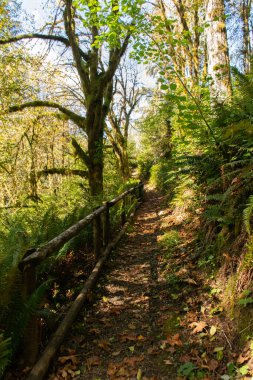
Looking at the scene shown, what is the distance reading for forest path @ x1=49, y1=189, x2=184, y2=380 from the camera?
2574mm

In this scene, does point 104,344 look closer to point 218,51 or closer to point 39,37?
point 218,51

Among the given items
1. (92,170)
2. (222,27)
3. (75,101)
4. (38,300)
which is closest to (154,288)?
(38,300)

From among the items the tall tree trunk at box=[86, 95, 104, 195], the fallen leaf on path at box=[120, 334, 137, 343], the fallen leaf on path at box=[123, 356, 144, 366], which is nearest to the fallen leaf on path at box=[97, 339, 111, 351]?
the fallen leaf on path at box=[120, 334, 137, 343]

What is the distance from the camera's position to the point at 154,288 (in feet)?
13.2

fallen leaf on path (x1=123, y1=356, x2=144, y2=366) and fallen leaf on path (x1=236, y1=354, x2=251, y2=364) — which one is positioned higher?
fallen leaf on path (x1=236, y1=354, x2=251, y2=364)

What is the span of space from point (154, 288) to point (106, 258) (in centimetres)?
146

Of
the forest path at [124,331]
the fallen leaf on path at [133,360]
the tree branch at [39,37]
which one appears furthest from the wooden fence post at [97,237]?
the tree branch at [39,37]

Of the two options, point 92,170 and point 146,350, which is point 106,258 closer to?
point 146,350

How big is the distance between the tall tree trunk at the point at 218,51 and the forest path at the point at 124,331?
139 inches

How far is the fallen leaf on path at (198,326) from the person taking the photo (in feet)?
9.20

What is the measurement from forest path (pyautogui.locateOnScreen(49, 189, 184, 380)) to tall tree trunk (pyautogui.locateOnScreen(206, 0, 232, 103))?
3.52m

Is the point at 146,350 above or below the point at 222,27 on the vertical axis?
below

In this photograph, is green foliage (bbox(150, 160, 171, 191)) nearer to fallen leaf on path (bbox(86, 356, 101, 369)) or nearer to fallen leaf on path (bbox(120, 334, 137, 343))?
fallen leaf on path (bbox(120, 334, 137, 343))

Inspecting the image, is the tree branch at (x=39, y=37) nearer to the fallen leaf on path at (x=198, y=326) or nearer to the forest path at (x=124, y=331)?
the forest path at (x=124, y=331)
